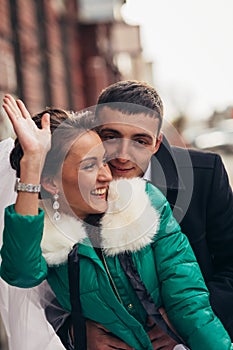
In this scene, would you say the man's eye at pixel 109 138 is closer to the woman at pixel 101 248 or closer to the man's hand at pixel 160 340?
the woman at pixel 101 248

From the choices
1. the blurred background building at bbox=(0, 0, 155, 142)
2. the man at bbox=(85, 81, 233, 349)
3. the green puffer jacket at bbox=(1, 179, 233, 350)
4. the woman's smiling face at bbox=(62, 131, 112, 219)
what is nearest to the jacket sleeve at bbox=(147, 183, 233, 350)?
the green puffer jacket at bbox=(1, 179, 233, 350)

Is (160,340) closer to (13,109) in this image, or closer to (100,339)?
(100,339)

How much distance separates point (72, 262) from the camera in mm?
1868

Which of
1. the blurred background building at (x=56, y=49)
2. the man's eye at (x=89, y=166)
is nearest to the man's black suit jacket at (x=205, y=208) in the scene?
the blurred background building at (x=56, y=49)

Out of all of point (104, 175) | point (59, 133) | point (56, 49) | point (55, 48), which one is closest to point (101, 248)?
point (104, 175)

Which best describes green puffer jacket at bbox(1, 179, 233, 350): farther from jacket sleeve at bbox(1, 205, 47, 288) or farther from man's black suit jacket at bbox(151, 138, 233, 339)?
man's black suit jacket at bbox(151, 138, 233, 339)

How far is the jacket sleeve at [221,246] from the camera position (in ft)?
7.03

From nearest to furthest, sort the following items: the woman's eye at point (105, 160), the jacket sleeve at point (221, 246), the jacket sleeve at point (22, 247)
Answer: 1. the jacket sleeve at point (22, 247)
2. the woman's eye at point (105, 160)
3. the jacket sleeve at point (221, 246)

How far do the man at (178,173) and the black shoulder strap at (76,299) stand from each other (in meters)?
0.05

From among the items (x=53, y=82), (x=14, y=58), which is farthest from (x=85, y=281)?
(x=53, y=82)

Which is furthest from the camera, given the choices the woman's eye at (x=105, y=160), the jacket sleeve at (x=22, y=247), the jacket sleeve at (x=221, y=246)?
the jacket sleeve at (x=221, y=246)

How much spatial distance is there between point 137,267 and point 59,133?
1.43ft

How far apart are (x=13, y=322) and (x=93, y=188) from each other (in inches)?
24.4

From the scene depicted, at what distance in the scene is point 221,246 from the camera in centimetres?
219
